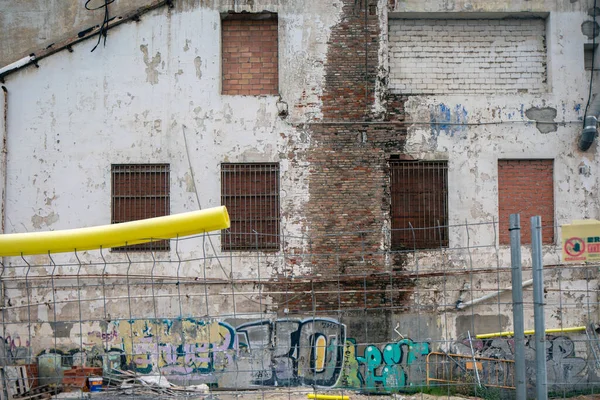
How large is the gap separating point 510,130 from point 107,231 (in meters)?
9.56

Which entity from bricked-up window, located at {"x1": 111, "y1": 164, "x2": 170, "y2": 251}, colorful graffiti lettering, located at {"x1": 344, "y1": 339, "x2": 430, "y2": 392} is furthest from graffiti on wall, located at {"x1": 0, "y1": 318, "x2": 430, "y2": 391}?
bricked-up window, located at {"x1": 111, "y1": 164, "x2": 170, "y2": 251}

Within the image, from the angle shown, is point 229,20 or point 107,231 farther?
point 229,20

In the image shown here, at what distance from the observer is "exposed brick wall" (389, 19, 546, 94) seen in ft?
48.5

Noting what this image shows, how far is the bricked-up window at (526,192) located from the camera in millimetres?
14547

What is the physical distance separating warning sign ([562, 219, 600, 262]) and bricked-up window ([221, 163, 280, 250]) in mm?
6292

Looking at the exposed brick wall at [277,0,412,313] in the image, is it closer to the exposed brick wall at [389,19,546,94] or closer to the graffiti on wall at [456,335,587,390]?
the exposed brick wall at [389,19,546,94]

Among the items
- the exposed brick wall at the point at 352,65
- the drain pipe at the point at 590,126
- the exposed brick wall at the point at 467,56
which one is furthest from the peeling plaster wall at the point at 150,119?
the drain pipe at the point at 590,126

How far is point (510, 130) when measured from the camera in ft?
Answer: 47.8

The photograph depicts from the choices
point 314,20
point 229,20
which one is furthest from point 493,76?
point 229,20

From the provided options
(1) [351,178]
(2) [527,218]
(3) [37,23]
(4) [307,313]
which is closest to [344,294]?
(4) [307,313]

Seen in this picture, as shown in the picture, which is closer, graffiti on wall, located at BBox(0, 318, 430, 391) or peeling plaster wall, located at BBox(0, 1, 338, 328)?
graffiti on wall, located at BBox(0, 318, 430, 391)

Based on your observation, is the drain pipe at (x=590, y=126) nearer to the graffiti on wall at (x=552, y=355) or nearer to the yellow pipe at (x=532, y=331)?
the yellow pipe at (x=532, y=331)

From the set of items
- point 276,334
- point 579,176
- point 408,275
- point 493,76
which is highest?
point 493,76

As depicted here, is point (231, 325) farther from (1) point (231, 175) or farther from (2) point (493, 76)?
(2) point (493, 76)
